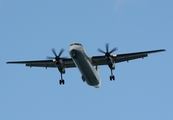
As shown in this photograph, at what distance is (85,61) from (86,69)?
43.8 inches

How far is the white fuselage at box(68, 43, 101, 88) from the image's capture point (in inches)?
1411

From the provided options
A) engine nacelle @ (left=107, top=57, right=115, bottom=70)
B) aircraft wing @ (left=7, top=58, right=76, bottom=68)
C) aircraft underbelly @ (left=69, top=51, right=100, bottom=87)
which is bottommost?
aircraft underbelly @ (left=69, top=51, right=100, bottom=87)

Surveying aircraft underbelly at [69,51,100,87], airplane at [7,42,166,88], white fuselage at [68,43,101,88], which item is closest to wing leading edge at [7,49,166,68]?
airplane at [7,42,166,88]

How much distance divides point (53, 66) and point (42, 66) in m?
1.51

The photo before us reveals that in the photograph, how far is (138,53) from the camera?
141 ft

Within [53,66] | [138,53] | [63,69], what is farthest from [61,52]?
[138,53]

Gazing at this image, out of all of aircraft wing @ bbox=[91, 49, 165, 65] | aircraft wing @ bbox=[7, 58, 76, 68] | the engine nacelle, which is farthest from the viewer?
aircraft wing @ bbox=[7, 58, 76, 68]

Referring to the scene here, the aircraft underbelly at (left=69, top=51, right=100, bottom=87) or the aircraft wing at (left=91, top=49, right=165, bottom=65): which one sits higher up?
the aircraft wing at (left=91, top=49, right=165, bottom=65)

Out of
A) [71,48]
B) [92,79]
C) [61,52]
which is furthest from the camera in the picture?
[61,52]

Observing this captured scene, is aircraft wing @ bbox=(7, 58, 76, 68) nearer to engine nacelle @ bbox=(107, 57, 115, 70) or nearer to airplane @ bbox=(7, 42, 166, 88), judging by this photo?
airplane @ bbox=(7, 42, 166, 88)

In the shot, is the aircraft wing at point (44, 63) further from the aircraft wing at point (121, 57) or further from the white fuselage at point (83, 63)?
the white fuselage at point (83, 63)

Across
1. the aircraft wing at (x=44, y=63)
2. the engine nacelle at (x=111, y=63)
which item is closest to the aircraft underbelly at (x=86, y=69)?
the engine nacelle at (x=111, y=63)

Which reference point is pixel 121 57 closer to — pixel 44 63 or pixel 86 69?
pixel 86 69

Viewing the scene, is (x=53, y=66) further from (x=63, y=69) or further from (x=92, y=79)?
(x=92, y=79)
